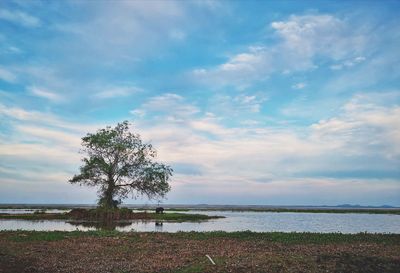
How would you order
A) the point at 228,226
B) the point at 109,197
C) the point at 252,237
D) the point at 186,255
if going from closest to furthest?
the point at 186,255
the point at 252,237
the point at 228,226
the point at 109,197

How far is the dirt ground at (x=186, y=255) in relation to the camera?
19500 millimetres

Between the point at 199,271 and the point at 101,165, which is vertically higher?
the point at 101,165

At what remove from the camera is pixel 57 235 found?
3095 centimetres

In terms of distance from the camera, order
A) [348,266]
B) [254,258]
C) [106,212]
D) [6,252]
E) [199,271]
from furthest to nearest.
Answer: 1. [106,212]
2. [6,252]
3. [254,258]
4. [348,266]
5. [199,271]

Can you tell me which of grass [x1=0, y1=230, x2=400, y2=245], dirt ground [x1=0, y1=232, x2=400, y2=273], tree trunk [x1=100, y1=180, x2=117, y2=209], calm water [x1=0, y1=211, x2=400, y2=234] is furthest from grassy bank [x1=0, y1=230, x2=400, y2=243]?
tree trunk [x1=100, y1=180, x2=117, y2=209]

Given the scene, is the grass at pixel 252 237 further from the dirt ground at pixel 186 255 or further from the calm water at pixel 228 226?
the calm water at pixel 228 226

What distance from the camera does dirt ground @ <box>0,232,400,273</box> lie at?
64.0 ft

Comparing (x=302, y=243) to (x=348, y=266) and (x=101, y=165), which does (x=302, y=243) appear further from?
(x=101, y=165)

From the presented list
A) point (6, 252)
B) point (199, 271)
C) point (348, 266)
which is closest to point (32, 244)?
point (6, 252)

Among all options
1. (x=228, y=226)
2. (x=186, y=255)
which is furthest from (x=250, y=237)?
(x=228, y=226)

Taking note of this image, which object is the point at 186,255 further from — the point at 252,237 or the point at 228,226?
the point at 228,226

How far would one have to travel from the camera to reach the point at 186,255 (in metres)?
22.6

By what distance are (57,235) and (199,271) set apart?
16.4 metres

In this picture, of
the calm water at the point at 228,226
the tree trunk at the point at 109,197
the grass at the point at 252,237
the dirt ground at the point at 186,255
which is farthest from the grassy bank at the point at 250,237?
the tree trunk at the point at 109,197
